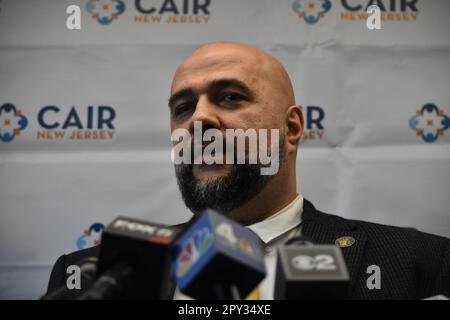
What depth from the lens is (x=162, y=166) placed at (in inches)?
69.3

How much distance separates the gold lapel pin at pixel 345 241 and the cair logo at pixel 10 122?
1221 mm

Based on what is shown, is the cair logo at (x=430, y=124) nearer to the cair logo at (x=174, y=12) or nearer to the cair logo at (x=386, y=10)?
the cair logo at (x=386, y=10)

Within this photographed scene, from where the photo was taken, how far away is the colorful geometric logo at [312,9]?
1826 mm

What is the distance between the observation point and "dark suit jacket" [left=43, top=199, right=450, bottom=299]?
3.98ft

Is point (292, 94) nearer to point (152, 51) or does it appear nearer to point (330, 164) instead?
point (330, 164)

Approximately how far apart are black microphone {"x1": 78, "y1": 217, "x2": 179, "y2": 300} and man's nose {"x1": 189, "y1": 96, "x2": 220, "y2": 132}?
0.68m

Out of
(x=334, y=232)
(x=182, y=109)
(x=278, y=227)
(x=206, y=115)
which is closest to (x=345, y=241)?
(x=334, y=232)

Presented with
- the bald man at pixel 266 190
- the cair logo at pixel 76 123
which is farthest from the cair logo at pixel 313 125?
the cair logo at pixel 76 123

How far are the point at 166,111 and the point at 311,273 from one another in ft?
4.01

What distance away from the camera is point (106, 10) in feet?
6.17

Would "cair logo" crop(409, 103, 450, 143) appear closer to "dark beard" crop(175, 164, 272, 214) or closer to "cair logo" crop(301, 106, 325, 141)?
"cair logo" crop(301, 106, 325, 141)

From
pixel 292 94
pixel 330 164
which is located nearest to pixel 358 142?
pixel 330 164

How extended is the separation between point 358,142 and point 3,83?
4.52 ft

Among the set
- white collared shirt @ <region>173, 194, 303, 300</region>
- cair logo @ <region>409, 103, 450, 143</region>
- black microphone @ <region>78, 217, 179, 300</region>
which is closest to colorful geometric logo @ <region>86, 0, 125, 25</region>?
white collared shirt @ <region>173, 194, 303, 300</region>
